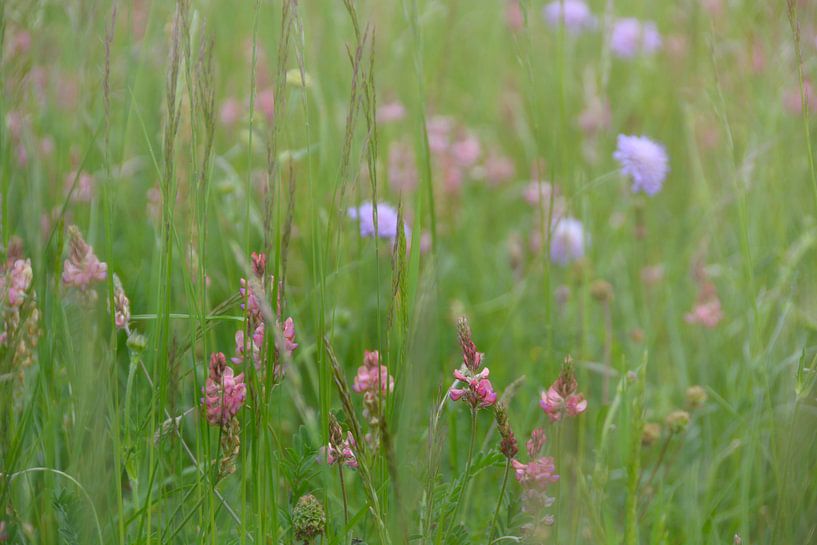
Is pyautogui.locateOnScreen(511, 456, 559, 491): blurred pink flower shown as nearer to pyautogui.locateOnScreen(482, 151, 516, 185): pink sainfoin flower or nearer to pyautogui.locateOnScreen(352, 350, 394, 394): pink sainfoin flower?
pyautogui.locateOnScreen(352, 350, 394, 394): pink sainfoin flower

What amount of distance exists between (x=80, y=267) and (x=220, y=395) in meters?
0.25

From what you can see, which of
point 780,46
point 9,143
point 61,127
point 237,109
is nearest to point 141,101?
point 237,109

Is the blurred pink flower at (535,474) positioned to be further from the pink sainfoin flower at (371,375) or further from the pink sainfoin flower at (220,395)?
the pink sainfoin flower at (220,395)

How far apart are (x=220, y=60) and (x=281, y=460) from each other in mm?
2268

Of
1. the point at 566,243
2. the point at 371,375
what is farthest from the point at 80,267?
the point at 566,243

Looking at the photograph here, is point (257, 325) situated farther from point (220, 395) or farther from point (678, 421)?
point (678, 421)

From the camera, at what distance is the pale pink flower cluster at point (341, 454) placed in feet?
3.06

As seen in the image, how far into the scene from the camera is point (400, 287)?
0.91m

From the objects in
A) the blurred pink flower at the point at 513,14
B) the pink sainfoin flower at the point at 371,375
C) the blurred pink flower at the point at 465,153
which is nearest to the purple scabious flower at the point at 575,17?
the blurred pink flower at the point at 513,14

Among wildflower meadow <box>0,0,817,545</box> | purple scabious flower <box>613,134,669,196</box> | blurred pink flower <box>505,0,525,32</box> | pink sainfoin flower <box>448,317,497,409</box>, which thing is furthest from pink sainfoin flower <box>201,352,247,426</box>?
blurred pink flower <box>505,0,525,32</box>

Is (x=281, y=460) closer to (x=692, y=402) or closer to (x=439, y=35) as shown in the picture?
(x=692, y=402)

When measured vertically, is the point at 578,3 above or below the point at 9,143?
above

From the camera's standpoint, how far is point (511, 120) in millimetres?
3150

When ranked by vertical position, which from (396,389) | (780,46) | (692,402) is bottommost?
(692,402)
